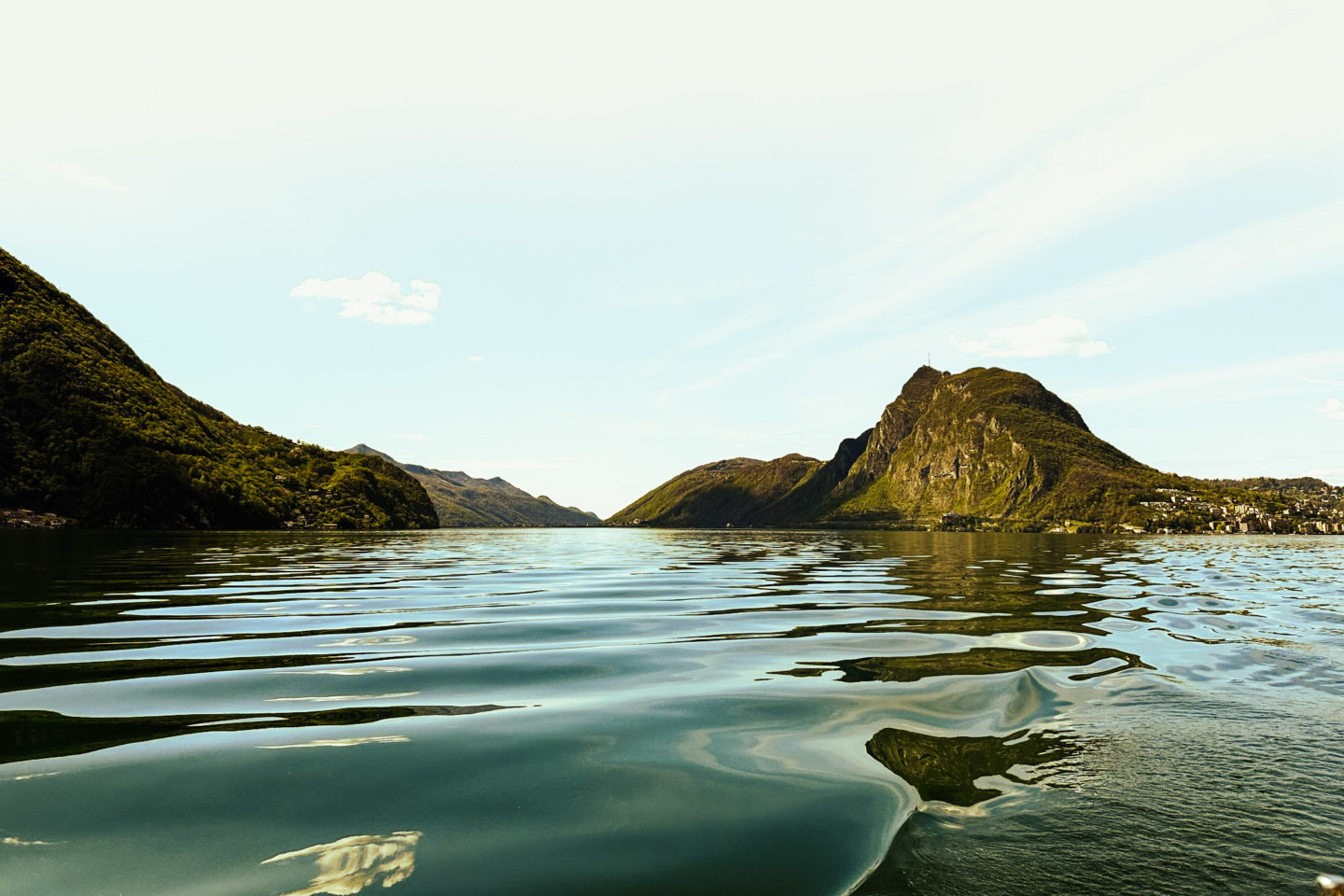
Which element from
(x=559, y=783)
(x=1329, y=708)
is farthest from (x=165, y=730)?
(x=1329, y=708)

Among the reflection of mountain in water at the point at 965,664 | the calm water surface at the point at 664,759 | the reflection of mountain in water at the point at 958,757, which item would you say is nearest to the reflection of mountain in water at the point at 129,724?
the calm water surface at the point at 664,759

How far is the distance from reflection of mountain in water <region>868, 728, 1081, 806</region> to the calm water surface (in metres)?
0.04

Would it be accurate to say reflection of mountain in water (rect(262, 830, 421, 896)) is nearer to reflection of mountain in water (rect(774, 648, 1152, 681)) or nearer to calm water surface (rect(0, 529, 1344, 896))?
calm water surface (rect(0, 529, 1344, 896))

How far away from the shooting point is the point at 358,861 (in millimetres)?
3391

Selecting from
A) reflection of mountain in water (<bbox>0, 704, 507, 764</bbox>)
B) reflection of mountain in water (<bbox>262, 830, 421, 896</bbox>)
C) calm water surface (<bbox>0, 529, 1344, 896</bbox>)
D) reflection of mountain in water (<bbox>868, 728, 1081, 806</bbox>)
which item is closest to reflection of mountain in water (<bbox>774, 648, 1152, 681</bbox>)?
calm water surface (<bbox>0, 529, 1344, 896</bbox>)

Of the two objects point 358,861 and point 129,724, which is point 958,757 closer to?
point 358,861

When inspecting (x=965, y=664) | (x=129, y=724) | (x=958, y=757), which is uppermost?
(x=129, y=724)

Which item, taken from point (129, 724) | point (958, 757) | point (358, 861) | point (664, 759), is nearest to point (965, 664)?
point (958, 757)

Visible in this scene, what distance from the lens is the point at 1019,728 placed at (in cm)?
604

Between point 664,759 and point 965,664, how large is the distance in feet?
18.2

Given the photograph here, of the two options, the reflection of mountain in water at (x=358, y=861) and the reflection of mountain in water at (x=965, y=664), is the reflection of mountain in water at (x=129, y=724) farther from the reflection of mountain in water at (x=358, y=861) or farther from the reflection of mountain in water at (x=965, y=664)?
the reflection of mountain in water at (x=965, y=664)

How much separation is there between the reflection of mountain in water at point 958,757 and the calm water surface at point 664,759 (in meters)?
0.04

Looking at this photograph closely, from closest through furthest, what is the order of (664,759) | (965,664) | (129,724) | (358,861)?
(358,861) → (664,759) → (129,724) → (965,664)

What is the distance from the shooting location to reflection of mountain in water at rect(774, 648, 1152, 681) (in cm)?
833
